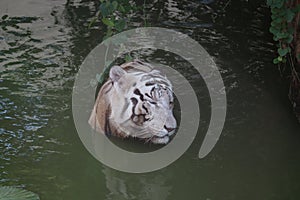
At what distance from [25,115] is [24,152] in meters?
0.41

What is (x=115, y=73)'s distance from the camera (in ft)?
11.4

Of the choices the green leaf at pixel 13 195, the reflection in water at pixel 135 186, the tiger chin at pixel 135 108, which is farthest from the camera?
the tiger chin at pixel 135 108

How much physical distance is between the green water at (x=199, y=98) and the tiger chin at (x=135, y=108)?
20 centimetres

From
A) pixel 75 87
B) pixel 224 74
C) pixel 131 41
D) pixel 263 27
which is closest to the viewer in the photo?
pixel 75 87

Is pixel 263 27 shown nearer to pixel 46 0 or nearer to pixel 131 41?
pixel 131 41

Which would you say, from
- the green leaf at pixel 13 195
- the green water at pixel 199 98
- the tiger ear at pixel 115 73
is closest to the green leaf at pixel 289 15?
the green water at pixel 199 98

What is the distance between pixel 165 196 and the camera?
308 centimetres

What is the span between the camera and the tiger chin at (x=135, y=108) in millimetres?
3402

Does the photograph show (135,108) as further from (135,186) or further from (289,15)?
(289,15)

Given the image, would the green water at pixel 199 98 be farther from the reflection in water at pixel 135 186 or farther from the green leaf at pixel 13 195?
the green leaf at pixel 13 195

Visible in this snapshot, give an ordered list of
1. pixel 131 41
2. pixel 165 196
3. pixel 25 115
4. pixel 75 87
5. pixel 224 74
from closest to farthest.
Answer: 1. pixel 165 196
2. pixel 25 115
3. pixel 75 87
4. pixel 224 74
5. pixel 131 41

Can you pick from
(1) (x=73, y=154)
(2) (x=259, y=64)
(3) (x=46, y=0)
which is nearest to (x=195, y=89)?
(2) (x=259, y=64)

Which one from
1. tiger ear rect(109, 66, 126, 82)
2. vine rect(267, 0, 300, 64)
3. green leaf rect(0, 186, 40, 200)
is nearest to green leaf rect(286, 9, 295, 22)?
vine rect(267, 0, 300, 64)

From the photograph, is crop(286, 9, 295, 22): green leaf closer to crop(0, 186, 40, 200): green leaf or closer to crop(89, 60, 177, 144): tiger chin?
crop(89, 60, 177, 144): tiger chin
